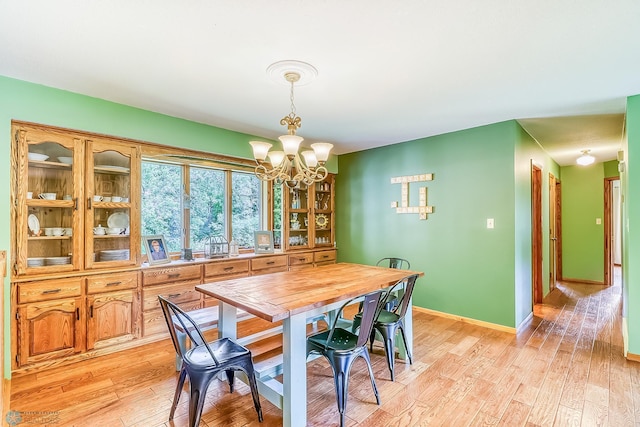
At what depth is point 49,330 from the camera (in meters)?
2.64

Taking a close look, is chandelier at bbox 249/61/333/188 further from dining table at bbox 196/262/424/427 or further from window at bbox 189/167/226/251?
window at bbox 189/167/226/251

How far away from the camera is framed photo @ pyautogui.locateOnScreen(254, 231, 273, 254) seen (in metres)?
4.23

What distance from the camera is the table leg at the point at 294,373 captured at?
1849 millimetres

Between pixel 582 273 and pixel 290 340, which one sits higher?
pixel 290 340

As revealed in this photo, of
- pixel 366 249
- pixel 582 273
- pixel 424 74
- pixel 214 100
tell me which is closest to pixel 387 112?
pixel 424 74

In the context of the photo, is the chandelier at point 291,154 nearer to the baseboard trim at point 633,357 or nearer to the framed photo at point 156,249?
the framed photo at point 156,249

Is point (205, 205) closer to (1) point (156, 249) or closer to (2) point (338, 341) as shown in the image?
(1) point (156, 249)

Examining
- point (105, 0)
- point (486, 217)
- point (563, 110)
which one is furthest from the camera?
point (486, 217)

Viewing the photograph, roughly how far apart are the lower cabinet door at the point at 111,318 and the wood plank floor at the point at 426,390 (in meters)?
0.16

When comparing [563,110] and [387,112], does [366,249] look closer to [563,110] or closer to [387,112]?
[387,112]

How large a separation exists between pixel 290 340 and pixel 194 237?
2486 mm

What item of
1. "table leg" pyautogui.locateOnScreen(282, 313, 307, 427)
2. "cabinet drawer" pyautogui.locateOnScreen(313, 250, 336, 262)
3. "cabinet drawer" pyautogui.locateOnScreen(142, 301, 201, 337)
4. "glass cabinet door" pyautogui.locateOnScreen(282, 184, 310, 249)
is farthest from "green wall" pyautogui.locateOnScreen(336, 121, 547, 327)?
"cabinet drawer" pyautogui.locateOnScreen(142, 301, 201, 337)

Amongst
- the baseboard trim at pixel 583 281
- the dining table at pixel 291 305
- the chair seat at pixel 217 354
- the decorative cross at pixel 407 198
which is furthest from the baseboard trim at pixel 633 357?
the baseboard trim at pixel 583 281

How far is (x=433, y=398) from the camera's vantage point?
7.29 feet
